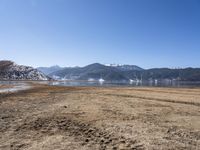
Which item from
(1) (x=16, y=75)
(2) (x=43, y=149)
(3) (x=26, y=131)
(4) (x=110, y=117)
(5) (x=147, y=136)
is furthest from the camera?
(1) (x=16, y=75)

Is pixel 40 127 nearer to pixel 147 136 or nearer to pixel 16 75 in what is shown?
pixel 147 136

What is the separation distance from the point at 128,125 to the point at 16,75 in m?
174

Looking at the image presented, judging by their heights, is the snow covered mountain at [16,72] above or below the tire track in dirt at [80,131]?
above

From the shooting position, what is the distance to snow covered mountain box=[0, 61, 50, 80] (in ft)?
554

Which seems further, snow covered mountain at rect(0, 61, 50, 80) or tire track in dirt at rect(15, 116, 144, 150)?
snow covered mountain at rect(0, 61, 50, 80)

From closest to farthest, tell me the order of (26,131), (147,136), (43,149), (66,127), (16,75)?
(43,149) < (147,136) < (26,131) < (66,127) < (16,75)

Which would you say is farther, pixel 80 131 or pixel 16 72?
pixel 16 72

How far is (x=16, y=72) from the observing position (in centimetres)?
17800

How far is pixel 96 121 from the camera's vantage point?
38.8ft

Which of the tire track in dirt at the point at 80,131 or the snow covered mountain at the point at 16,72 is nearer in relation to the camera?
the tire track in dirt at the point at 80,131

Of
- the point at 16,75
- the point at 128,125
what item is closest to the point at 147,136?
the point at 128,125

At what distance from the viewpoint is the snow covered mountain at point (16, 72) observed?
6653 inches

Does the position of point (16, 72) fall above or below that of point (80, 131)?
above

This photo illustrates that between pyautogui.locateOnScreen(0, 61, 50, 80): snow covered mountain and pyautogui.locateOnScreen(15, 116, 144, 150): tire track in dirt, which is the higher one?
pyautogui.locateOnScreen(0, 61, 50, 80): snow covered mountain
